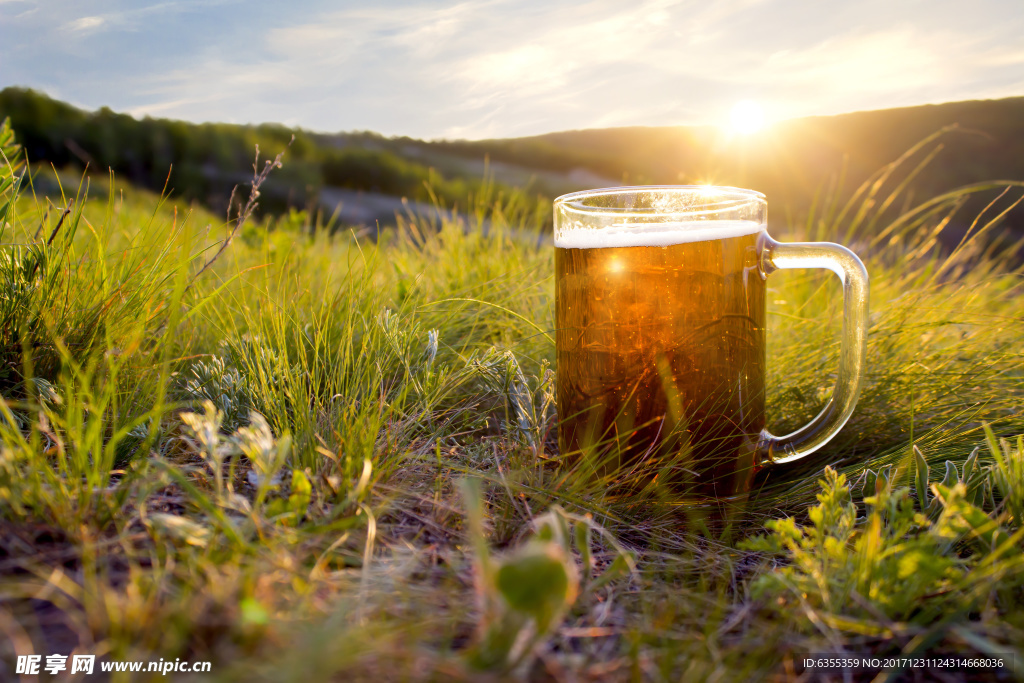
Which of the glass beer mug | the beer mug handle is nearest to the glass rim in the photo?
the glass beer mug

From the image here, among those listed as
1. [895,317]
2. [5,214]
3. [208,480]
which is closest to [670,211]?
[208,480]

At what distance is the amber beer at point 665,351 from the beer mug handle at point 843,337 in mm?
50

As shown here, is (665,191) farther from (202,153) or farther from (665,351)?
(202,153)

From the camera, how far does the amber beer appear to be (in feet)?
3.93

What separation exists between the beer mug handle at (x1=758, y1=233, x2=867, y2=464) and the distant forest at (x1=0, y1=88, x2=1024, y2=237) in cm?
176

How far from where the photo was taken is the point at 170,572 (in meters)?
0.76

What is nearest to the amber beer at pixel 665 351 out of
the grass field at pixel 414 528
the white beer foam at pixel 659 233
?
the white beer foam at pixel 659 233

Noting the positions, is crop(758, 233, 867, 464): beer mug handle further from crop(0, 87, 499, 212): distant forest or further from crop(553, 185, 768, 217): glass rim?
crop(0, 87, 499, 212): distant forest

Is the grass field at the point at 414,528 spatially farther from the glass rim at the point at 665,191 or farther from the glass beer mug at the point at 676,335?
the glass rim at the point at 665,191

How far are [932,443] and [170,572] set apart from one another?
5.51ft

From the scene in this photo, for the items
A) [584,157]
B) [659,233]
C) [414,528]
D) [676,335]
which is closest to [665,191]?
[659,233]

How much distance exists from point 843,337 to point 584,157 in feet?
46.9

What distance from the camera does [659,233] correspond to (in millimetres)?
1186

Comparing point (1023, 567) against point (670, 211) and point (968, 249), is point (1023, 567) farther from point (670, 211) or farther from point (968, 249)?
point (968, 249)
